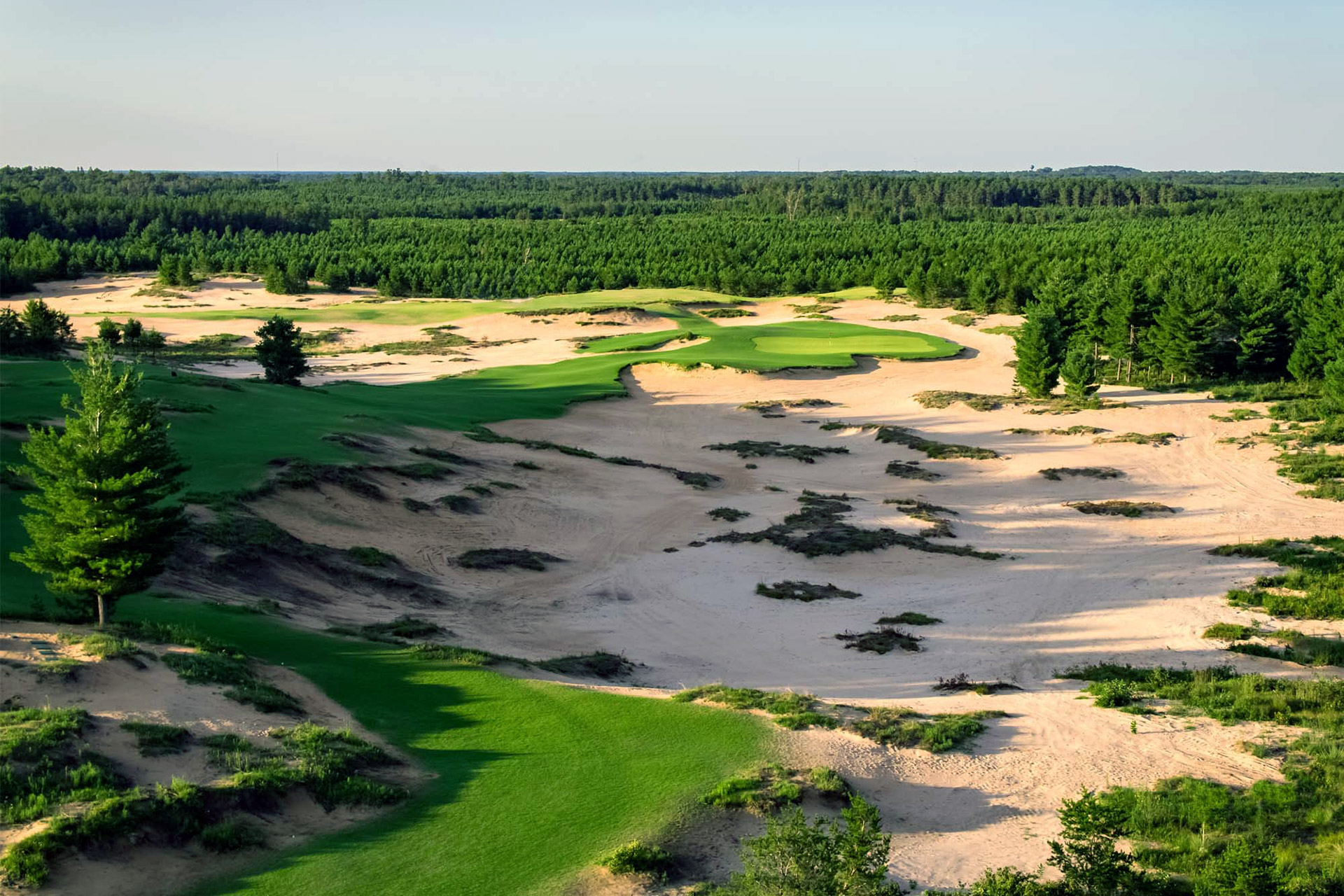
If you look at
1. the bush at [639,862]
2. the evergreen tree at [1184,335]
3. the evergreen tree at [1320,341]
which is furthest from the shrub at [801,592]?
the evergreen tree at [1320,341]

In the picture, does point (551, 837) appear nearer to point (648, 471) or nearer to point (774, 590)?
point (774, 590)

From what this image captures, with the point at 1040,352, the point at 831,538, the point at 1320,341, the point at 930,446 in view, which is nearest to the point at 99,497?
the point at 831,538

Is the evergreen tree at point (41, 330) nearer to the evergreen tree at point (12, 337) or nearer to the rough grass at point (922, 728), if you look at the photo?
the evergreen tree at point (12, 337)

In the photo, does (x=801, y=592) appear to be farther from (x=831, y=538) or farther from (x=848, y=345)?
(x=848, y=345)

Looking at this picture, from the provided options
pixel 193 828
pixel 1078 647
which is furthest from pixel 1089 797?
pixel 1078 647

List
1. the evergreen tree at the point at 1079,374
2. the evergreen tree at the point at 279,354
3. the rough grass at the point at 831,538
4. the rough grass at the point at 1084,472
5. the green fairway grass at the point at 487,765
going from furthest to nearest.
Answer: the evergreen tree at the point at 1079,374 → the evergreen tree at the point at 279,354 → the rough grass at the point at 1084,472 → the rough grass at the point at 831,538 → the green fairway grass at the point at 487,765

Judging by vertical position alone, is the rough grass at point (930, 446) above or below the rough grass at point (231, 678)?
below

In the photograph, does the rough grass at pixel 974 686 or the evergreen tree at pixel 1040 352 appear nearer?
the rough grass at pixel 974 686
